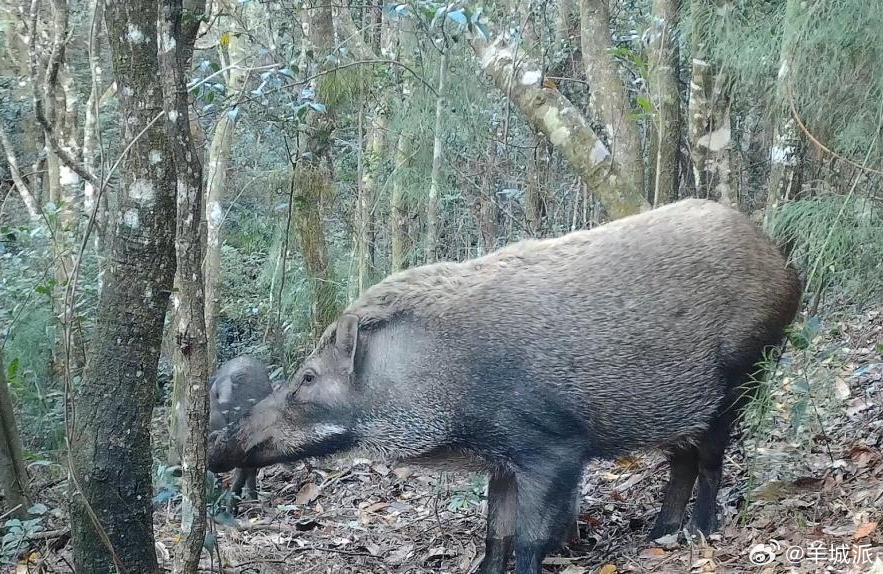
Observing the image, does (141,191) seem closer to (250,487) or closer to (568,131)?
(568,131)

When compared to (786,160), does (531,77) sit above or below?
above

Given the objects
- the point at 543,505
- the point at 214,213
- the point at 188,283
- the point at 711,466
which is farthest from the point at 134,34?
the point at 214,213

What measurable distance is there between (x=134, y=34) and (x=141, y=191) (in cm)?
69

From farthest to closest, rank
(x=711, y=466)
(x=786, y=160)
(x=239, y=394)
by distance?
1. (x=239, y=394)
2. (x=786, y=160)
3. (x=711, y=466)

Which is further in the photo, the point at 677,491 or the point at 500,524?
the point at 677,491

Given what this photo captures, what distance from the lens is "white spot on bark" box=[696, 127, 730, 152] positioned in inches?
266

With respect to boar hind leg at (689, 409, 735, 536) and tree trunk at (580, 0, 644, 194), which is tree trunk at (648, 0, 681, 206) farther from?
boar hind leg at (689, 409, 735, 536)

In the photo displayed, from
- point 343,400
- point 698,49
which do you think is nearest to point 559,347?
point 343,400

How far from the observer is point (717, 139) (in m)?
6.79

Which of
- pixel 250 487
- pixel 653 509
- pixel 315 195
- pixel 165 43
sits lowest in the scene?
pixel 250 487

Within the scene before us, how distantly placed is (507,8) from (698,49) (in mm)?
2763

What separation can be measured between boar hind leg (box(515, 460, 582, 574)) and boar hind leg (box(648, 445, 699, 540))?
783mm

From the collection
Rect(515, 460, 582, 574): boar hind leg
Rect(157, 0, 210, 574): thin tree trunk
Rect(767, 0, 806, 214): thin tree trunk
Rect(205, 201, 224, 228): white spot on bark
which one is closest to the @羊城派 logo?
Rect(515, 460, 582, 574): boar hind leg

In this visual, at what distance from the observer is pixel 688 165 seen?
34.7 ft
